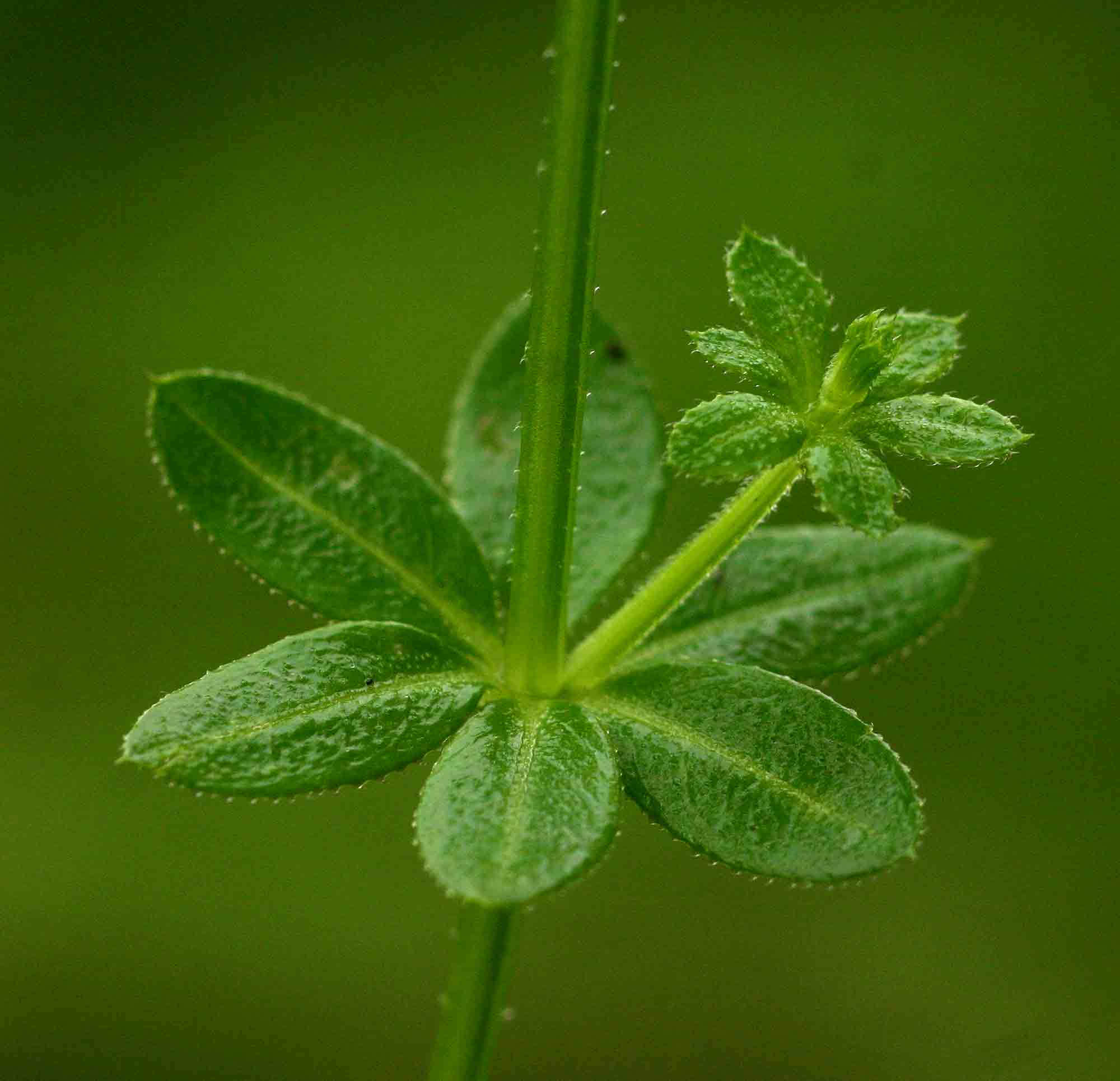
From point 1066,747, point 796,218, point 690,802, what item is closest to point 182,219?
point 796,218

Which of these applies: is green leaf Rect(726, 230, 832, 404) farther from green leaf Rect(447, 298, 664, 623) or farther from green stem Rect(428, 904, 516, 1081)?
green stem Rect(428, 904, 516, 1081)

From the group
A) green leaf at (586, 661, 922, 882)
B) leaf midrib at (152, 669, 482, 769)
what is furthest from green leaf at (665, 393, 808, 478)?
leaf midrib at (152, 669, 482, 769)

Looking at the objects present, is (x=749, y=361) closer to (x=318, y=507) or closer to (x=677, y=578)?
(x=677, y=578)

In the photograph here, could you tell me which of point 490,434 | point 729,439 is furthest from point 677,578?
point 490,434

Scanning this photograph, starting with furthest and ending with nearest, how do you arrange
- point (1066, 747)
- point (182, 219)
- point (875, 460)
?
point (182, 219) < point (1066, 747) < point (875, 460)

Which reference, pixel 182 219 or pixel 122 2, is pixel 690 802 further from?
pixel 122 2

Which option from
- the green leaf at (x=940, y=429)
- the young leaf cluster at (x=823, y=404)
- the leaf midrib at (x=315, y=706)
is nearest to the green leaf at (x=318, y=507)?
the leaf midrib at (x=315, y=706)
